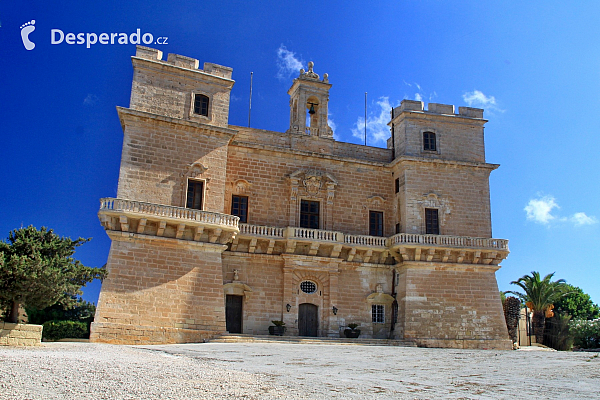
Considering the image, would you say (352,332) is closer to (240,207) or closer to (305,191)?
(305,191)

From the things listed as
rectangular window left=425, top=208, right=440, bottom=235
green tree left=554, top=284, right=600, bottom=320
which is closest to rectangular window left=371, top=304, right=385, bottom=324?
rectangular window left=425, top=208, right=440, bottom=235

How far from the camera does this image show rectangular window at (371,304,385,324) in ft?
83.3

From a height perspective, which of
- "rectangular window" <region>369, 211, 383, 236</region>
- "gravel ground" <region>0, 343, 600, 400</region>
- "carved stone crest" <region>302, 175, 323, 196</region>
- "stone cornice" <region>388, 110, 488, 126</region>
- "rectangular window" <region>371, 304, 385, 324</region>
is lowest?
"gravel ground" <region>0, 343, 600, 400</region>

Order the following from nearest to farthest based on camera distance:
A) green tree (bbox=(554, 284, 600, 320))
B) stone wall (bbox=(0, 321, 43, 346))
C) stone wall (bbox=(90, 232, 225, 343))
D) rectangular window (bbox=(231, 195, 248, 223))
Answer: stone wall (bbox=(0, 321, 43, 346)), stone wall (bbox=(90, 232, 225, 343)), rectangular window (bbox=(231, 195, 248, 223)), green tree (bbox=(554, 284, 600, 320))

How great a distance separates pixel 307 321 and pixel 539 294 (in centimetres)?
1724

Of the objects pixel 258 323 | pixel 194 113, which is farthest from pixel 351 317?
pixel 194 113

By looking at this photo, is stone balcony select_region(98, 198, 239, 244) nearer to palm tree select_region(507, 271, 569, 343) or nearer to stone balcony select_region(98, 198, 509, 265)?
stone balcony select_region(98, 198, 509, 265)

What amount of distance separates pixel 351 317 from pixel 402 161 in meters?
7.89

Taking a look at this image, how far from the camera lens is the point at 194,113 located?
2375cm

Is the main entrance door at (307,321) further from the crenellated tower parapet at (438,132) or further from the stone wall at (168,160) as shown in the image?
the crenellated tower parapet at (438,132)

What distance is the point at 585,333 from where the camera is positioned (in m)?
31.5

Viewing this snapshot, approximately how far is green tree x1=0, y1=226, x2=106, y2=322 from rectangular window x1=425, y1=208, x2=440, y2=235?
15555mm

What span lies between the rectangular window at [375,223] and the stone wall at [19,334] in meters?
16.0

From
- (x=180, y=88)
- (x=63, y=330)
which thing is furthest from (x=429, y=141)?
(x=63, y=330)
